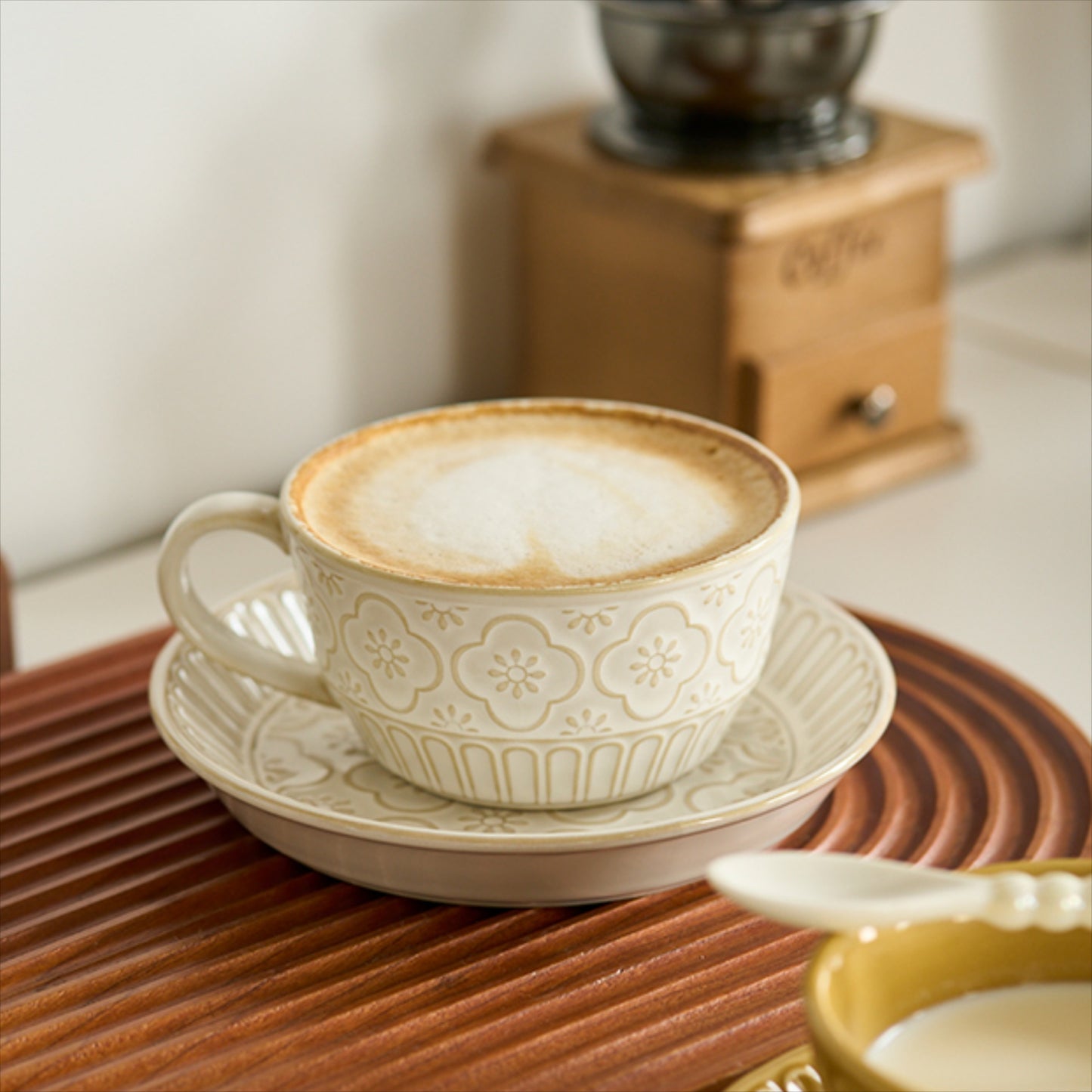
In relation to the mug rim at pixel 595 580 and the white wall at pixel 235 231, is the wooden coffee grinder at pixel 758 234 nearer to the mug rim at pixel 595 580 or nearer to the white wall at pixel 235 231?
the white wall at pixel 235 231

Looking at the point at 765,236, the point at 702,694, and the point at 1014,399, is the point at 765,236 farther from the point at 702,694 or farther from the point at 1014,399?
the point at 702,694

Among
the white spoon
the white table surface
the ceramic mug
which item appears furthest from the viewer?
the white table surface

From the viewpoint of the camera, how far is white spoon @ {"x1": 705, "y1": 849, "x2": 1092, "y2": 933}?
0.89ft

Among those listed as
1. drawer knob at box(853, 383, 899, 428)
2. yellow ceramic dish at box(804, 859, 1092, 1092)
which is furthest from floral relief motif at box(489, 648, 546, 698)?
drawer knob at box(853, 383, 899, 428)

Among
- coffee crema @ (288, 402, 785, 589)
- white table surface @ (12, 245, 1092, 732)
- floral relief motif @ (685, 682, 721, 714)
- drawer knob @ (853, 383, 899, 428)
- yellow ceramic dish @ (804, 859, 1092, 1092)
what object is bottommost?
white table surface @ (12, 245, 1092, 732)

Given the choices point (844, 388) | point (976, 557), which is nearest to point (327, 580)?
point (976, 557)

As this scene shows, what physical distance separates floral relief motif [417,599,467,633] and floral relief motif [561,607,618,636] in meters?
0.02

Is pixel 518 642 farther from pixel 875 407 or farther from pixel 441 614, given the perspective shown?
pixel 875 407

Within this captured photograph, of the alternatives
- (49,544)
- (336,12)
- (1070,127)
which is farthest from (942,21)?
(49,544)

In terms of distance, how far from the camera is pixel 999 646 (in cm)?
64

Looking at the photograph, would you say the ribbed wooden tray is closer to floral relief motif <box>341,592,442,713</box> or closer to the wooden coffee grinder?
floral relief motif <box>341,592,442,713</box>

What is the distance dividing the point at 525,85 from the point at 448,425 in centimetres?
51

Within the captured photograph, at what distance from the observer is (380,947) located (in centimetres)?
38

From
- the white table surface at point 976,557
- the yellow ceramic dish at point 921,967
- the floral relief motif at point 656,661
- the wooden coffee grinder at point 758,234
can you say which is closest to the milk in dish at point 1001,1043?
the yellow ceramic dish at point 921,967
